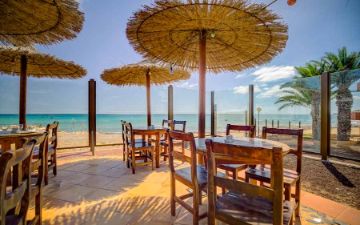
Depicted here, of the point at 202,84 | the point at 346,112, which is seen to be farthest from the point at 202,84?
the point at 346,112

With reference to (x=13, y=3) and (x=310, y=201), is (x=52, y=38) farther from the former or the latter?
(x=310, y=201)

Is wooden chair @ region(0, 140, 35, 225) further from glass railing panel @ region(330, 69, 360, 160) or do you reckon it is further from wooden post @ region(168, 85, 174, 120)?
wooden post @ region(168, 85, 174, 120)

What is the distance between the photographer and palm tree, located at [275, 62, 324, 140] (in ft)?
18.3

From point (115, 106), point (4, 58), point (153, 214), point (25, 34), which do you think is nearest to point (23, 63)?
point (4, 58)

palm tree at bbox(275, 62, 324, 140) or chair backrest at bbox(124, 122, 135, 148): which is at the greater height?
palm tree at bbox(275, 62, 324, 140)

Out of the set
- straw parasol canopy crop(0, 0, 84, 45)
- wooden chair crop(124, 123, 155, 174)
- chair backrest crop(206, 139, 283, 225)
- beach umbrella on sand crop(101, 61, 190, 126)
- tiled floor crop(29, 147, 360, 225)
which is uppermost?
straw parasol canopy crop(0, 0, 84, 45)

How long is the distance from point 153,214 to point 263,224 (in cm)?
131

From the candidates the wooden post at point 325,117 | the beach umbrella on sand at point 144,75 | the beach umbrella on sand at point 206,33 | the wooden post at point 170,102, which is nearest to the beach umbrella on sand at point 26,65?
the beach umbrella on sand at point 144,75

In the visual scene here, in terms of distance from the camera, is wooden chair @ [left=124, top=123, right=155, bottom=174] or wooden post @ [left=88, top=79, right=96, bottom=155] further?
wooden post @ [left=88, top=79, right=96, bottom=155]

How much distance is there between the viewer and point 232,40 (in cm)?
314

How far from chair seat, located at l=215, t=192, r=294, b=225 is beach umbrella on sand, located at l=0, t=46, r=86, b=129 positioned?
14.5 feet

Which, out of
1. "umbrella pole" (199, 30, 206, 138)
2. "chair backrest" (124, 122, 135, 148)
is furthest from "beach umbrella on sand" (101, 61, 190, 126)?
"umbrella pole" (199, 30, 206, 138)

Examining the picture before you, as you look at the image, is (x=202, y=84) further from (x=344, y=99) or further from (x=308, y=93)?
(x=308, y=93)

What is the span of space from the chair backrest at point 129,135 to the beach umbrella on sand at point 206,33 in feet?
4.46
